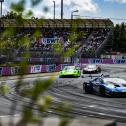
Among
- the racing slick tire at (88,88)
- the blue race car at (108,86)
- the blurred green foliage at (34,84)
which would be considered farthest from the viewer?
the racing slick tire at (88,88)

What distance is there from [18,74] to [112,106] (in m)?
20.9

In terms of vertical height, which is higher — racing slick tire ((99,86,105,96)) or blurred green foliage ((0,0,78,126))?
blurred green foliage ((0,0,78,126))

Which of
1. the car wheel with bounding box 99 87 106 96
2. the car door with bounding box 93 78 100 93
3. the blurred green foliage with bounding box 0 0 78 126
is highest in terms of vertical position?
the blurred green foliage with bounding box 0 0 78 126

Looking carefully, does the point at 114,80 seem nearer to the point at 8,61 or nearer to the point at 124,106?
the point at 124,106

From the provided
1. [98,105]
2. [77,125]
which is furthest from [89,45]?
[77,125]

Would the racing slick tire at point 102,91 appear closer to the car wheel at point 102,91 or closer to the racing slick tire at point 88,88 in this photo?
the car wheel at point 102,91

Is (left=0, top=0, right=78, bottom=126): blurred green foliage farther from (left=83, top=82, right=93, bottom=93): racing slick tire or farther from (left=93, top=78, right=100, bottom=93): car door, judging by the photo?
(left=83, top=82, right=93, bottom=93): racing slick tire

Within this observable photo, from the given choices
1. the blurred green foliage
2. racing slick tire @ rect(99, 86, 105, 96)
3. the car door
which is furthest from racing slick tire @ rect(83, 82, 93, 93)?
the blurred green foliage

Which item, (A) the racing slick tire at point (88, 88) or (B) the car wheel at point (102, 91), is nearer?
(B) the car wheel at point (102, 91)

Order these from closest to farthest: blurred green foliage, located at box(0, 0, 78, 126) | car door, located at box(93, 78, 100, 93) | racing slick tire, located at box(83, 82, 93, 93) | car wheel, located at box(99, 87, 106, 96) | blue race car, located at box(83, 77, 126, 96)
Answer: blurred green foliage, located at box(0, 0, 78, 126) < blue race car, located at box(83, 77, 126, 96) < car wheel, located at box(99, 87, 106, 96) < car door, located at box(93, 78, 100, 93) < racing slick tire, located at box(83, 82, 93, 93)

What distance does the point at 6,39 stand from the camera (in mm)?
4688

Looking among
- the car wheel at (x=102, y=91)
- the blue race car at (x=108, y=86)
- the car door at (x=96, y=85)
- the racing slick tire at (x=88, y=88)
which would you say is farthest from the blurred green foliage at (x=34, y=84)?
the racing slick tire at (x=88, y=88)

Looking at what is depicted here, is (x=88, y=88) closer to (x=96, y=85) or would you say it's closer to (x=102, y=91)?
(x=96, y=85)

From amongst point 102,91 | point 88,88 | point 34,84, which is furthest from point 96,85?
point 34,84
